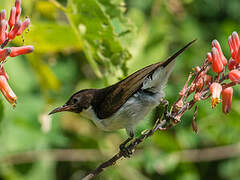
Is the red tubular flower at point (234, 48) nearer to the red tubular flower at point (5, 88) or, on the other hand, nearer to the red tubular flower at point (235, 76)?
the red tubular flower at point (235, 76)

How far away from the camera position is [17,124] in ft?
15.8

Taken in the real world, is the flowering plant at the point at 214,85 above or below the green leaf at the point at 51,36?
below

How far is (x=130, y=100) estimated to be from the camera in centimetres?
368

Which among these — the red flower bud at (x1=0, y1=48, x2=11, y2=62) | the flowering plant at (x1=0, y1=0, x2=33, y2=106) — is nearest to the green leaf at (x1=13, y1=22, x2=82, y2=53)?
the flowering plant at (x1=0, y1=0, x2=33, y2=106)

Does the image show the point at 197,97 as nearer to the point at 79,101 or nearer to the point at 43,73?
the point at 79,101

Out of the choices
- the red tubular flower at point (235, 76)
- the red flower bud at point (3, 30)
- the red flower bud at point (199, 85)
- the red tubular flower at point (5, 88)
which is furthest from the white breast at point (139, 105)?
the red flower bud at point (3, 30)

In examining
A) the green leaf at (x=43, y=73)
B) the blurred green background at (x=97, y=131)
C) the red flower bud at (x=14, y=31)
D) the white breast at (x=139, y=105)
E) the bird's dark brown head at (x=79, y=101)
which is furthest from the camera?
the blurred green background at (x=97, y=131)

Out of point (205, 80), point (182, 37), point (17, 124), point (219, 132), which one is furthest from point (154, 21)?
point (205, 80)

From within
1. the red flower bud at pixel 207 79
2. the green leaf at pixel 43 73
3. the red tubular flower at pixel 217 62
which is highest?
the green leaf at pixel 43 73

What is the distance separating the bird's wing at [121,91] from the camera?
10.7 ft

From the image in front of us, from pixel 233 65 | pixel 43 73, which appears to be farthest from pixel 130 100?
pixel 233 65

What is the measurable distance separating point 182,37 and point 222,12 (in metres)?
0.82

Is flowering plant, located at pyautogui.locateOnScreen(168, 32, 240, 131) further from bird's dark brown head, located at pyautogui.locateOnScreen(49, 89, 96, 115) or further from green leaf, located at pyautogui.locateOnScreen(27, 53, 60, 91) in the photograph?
green leaf, located at pyautogui.locateOnScreen(27, 53, 60, 91)

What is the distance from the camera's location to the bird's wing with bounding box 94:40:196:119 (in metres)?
3.26
